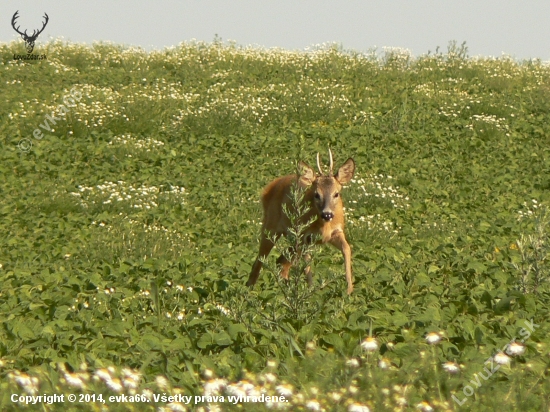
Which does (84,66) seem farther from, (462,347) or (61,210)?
(462,347)

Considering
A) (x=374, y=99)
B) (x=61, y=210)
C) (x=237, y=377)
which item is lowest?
(x=237, y=377)

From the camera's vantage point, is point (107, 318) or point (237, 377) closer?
point (237, 377)

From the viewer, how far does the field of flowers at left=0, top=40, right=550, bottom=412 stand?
17.9ft

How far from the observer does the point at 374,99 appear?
64.5ft

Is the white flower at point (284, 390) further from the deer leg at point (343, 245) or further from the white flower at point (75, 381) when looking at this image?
the deer leg at point (343, 245)

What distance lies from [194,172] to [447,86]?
8371 millimetres


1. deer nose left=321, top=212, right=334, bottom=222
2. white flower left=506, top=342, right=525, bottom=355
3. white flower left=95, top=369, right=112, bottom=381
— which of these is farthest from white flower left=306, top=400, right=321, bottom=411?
deer nose left=321, top=212, right=334, bottom=222

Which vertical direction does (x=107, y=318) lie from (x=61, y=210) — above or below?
below

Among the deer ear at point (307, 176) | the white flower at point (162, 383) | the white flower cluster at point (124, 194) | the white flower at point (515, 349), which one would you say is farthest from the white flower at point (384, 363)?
the white flower cluster at point (124, 194)

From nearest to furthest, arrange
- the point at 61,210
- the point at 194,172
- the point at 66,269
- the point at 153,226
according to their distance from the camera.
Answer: the point at 66,269, the point at 153,226, the point at 61,210, the point at 194,172

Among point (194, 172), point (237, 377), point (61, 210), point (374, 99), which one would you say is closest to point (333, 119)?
point (374, 99)

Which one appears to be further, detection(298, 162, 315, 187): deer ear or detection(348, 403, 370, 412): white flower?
detection(298, 162, 315, 187): deer ear

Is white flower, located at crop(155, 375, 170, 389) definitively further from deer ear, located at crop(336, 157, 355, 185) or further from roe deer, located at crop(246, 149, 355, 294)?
deer ear, located at crop(336, 157, 355, 185)

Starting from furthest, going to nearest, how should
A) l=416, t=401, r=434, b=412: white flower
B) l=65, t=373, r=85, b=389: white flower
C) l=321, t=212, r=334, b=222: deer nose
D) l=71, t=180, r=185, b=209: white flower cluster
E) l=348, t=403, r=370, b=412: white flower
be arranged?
l=71, t=180, r=185, b=209: white flower cluster, l=321, t=212, r=334, b=222: deer nose, l=65, t=373, r=85, b=389: white flower, l=416, t=401, r=434, b=412: white flower, l=348, t=403, r=370, b=412: white flower
